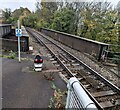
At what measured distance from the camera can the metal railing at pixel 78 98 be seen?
1.65 m

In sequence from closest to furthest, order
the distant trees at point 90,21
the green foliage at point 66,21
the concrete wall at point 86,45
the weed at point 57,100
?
the weed at point 57,100, the concrete wall at point 86,45, the distant trees at point 90,21, the green foliage at point 66,21

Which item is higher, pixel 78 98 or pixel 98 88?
pixel 78 98

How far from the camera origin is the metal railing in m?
1.65

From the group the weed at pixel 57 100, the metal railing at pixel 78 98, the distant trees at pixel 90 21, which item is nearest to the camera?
the metal railing at pixel 78 98

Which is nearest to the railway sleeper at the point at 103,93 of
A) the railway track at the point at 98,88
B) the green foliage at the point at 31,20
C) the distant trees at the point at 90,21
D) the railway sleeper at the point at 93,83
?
the railway track at the point at 98,88

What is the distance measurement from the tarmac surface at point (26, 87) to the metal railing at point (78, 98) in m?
2.27

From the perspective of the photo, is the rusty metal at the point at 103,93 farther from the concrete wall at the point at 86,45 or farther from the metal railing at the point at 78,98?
the concrete wall at the point at 86,45

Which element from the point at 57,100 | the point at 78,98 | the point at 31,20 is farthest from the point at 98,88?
the point at 31,20

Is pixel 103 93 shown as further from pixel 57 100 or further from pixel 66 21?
pixel 66 21

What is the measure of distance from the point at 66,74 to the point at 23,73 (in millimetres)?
2069

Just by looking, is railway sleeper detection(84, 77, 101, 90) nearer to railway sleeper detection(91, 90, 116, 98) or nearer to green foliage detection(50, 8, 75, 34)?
Answer: railway sleeper detection(91, 90, 116, 98)

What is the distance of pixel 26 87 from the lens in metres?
5.61

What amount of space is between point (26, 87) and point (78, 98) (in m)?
3.96

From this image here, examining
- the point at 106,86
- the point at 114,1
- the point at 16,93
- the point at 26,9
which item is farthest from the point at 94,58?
the point at 26,9
